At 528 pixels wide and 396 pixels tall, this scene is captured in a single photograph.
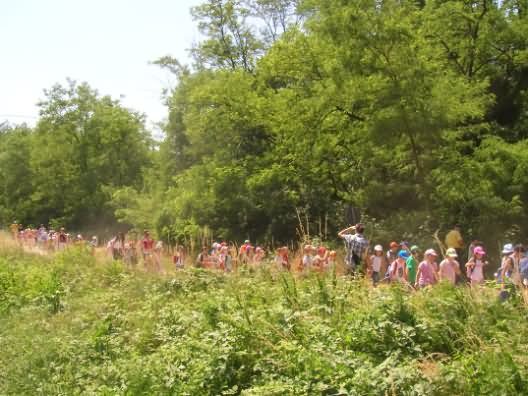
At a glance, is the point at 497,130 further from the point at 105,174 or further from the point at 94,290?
the point at 105,174

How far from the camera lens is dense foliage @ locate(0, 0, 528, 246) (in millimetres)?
17359

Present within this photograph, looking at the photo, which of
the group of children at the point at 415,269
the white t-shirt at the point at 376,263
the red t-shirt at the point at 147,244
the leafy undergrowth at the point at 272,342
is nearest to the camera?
the leafy undergrowth at the point at 272,342

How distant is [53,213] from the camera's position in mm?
49906

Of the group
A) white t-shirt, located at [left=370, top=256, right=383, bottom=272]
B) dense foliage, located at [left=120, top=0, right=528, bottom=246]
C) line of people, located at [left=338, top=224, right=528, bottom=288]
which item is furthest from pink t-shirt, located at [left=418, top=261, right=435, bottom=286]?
dense foliage, located at [left=120, top=0, right=528, bottom=246]

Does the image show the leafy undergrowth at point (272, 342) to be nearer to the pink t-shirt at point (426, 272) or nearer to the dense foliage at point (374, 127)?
the pink t-shirt at point (426, 272)

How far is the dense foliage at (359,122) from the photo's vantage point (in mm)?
17359

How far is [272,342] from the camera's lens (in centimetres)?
776

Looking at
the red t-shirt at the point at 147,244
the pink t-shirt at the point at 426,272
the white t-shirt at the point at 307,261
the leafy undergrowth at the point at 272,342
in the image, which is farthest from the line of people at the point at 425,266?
the red t-shirt at the point at 147,244

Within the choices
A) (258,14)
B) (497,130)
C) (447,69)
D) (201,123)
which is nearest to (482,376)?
(447,69)

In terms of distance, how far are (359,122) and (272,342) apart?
1268cm

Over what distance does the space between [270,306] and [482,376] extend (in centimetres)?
344

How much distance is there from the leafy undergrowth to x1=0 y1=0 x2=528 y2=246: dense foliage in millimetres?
4791

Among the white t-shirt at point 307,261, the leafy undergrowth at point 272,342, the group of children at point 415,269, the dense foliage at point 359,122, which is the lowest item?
the leafy undergrowth at point 272,342

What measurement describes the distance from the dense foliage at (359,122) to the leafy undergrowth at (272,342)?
4.79 metres
